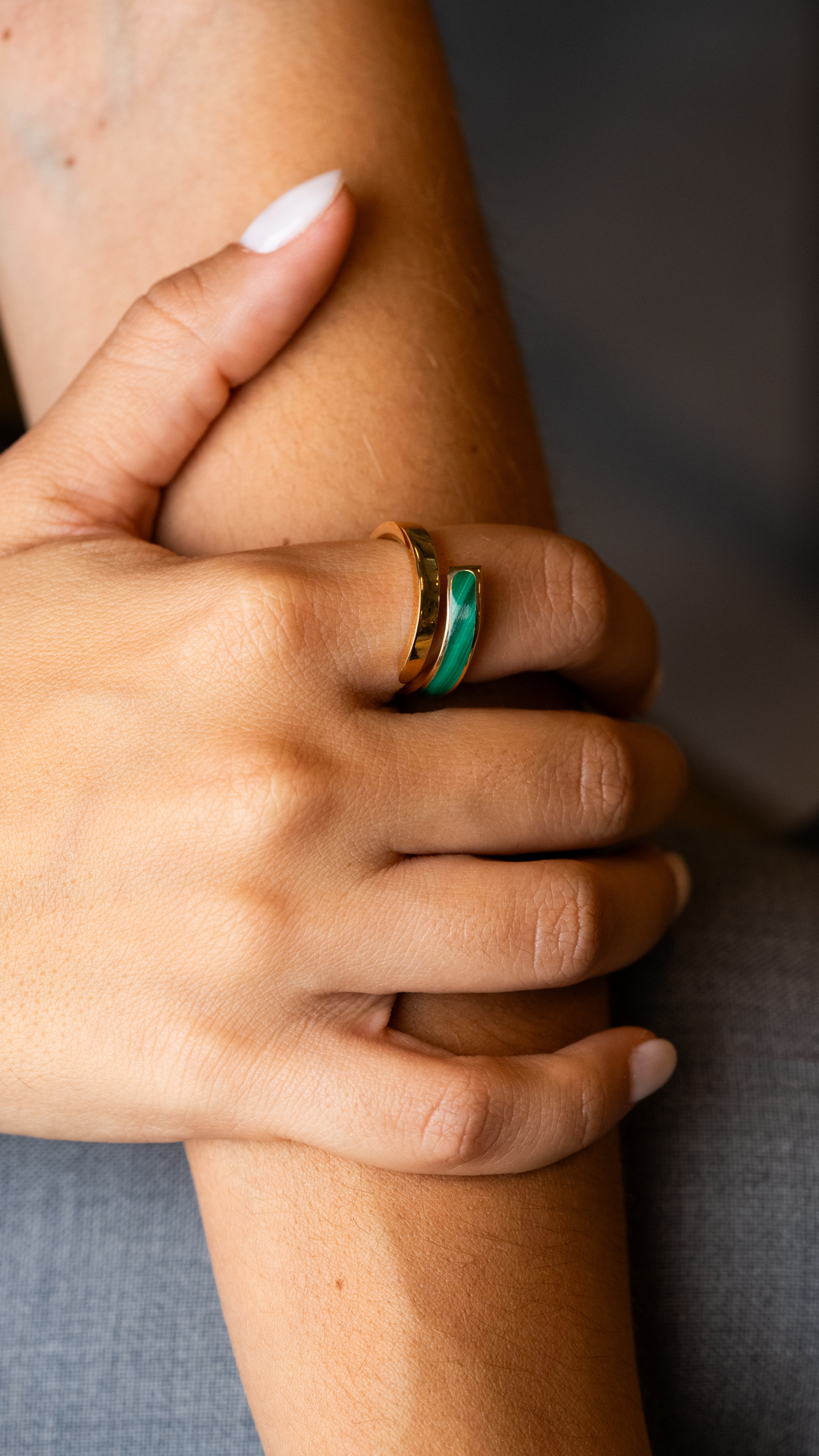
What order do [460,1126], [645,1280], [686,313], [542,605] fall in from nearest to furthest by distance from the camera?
[460,1126] → [542,605] → [645,1280] → [686,313]

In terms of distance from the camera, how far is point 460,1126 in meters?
0.58

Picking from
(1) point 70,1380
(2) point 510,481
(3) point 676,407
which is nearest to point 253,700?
(2) point 510,481

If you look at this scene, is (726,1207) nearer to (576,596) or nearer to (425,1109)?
(425,1109)

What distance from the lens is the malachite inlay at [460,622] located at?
621mm

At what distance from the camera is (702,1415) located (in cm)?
79

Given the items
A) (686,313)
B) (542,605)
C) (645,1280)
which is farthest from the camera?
(686,313)

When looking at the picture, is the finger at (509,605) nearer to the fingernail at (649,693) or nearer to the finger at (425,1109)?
the fingernail at (649,693)

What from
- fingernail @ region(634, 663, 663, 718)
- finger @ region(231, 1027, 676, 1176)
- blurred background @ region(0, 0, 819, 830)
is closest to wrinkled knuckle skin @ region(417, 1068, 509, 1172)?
finger @ region(231, 1027, 676, 1176)

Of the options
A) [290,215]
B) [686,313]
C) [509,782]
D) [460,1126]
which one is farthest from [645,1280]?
[686,313]

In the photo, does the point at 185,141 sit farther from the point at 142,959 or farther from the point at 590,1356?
the point at 590,1356

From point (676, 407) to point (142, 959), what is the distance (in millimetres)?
2414

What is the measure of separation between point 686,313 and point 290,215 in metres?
2.21

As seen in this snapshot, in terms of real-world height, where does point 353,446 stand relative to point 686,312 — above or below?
above

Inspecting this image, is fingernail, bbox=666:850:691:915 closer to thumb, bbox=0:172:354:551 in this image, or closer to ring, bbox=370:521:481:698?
ring, bbox=370:521:481:698
